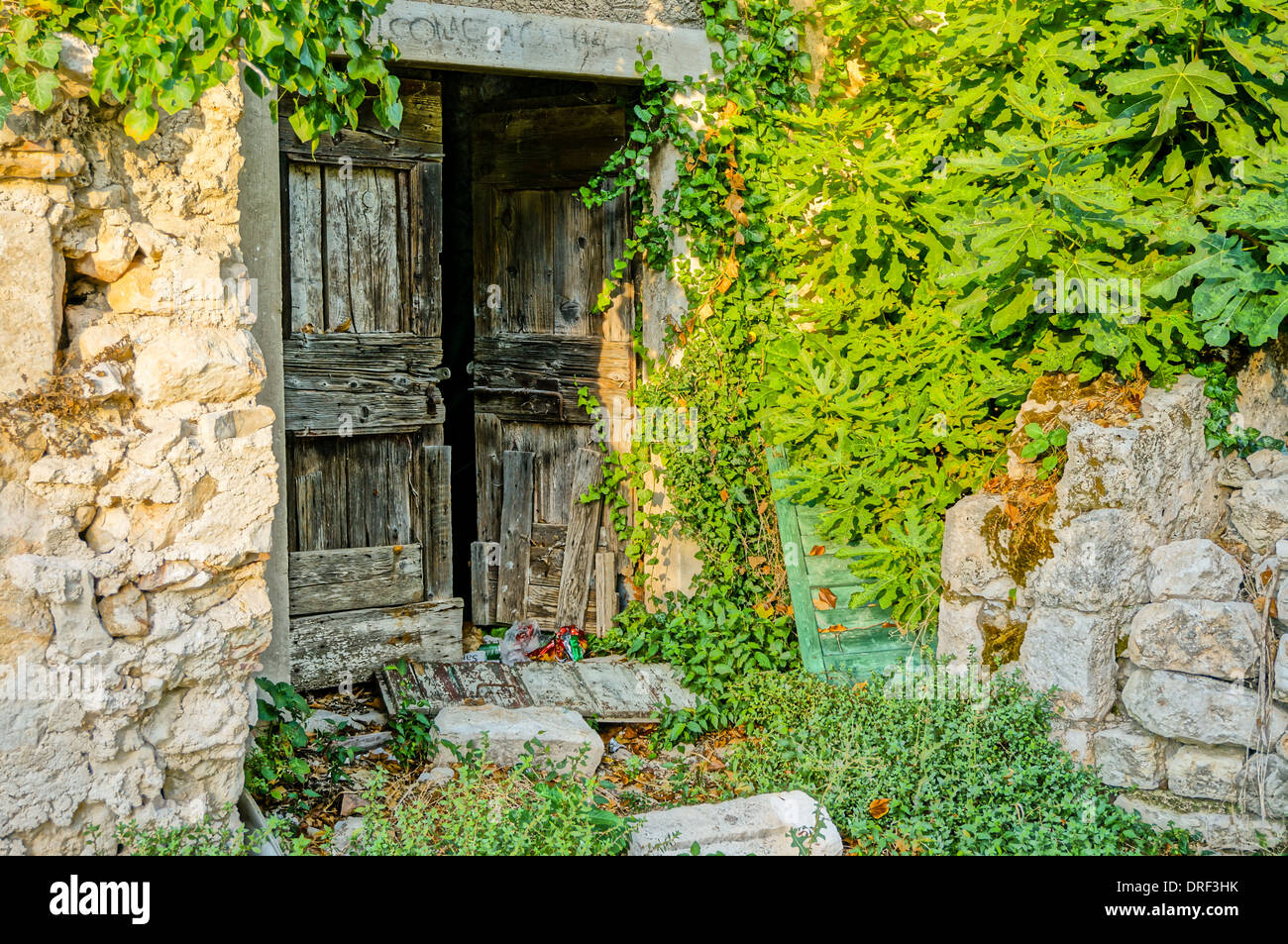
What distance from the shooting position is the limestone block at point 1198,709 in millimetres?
3068

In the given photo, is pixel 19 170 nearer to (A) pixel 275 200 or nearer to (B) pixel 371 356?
(A) pixel 275 200

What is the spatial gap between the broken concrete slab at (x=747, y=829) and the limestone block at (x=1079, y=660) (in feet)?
2.95

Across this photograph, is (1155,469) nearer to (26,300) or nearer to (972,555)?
(972,555)

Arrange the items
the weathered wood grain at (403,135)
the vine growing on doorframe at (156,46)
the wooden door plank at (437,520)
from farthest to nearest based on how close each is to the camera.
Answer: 1. the wooden door plank at (437,520)
2. the weathered wood grain at (403,135)
3. the vine growing on doorframe at (156,46)

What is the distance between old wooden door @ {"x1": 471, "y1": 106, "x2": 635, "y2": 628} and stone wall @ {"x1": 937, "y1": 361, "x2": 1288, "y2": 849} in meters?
2.18

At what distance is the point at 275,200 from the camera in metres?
3.82

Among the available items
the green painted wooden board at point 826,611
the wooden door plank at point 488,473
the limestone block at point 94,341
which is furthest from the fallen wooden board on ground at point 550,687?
the limestone block at point 94,341

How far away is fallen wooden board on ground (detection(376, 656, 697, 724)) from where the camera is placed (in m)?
4.40

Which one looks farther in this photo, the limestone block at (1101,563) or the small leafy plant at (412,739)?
the small leafy plant at (412,739)

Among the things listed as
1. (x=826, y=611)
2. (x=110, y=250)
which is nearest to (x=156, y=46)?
(x=110, y=250)

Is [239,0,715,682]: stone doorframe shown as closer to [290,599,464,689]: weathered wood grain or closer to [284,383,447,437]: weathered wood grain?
[284,383,447,437]: weathered wood grain

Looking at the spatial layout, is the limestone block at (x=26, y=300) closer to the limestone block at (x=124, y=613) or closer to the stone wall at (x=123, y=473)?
the stone wall at (x=123, y=473)

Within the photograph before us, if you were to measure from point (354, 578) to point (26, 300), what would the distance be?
236 centimetres

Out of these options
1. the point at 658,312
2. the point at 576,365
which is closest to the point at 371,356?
the point at 576,365
